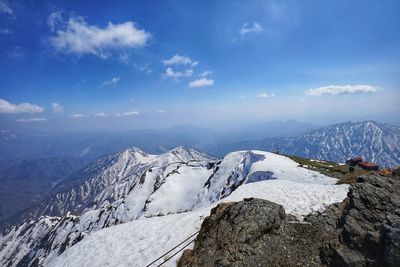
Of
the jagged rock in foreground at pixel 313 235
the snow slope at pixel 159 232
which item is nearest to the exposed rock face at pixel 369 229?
the jagged rock in foreground at pixel 313 235

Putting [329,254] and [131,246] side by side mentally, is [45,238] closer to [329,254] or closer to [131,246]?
[131,246]

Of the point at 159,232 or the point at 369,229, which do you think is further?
the point at 159,232

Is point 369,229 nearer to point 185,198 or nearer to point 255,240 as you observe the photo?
point 255,240

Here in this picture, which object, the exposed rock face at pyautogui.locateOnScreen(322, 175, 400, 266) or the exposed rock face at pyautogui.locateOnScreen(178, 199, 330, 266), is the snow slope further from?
the exposed rock face at pyautogui.locateOnScreen(322, 175, 400, 266)

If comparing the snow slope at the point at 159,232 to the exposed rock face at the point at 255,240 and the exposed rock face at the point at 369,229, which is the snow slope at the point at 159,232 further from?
the exposed rock face at the point at 369,229

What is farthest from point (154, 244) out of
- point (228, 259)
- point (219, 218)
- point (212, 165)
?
point (212, 165)

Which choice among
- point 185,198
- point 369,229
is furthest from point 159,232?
point 185,198

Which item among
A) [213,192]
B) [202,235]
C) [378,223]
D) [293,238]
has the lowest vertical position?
[213,192]

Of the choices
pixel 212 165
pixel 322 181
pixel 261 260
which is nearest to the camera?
pixel 261 260
